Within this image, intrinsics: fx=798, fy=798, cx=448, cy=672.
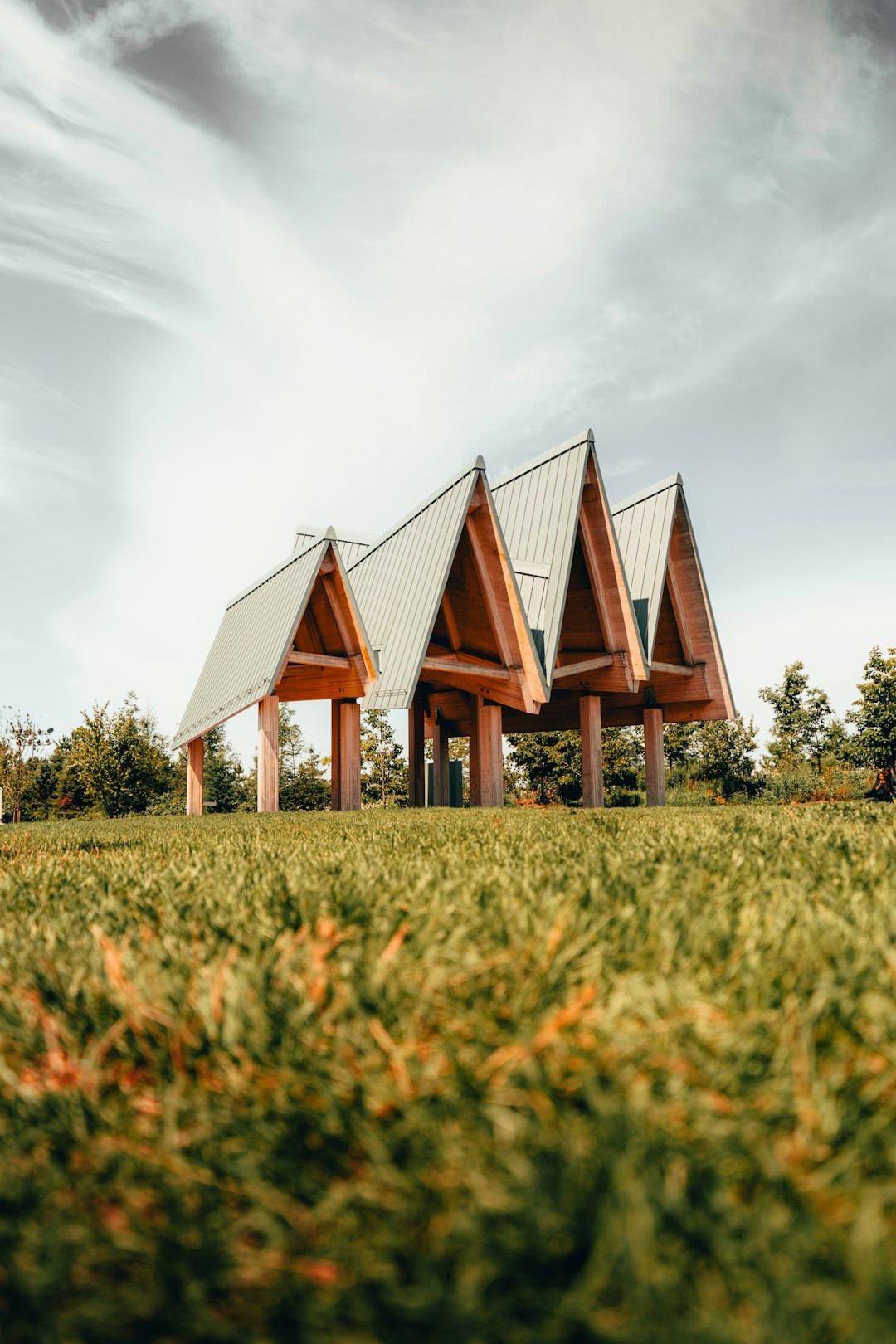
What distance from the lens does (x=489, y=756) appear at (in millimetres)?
21984

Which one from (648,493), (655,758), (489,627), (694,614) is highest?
(648,493)

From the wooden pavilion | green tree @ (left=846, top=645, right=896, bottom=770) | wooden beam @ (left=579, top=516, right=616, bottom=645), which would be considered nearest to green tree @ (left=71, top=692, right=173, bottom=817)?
the wooden pavilion

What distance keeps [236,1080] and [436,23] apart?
1040 centimetres

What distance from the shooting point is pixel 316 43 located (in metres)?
9.13

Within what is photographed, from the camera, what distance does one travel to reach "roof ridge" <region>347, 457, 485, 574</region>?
19.6 meters

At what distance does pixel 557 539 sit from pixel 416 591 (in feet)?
14.7

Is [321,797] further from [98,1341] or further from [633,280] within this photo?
[98,1341]

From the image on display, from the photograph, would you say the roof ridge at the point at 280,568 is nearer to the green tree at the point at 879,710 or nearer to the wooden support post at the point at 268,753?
the wooden support post at the point at 268,753

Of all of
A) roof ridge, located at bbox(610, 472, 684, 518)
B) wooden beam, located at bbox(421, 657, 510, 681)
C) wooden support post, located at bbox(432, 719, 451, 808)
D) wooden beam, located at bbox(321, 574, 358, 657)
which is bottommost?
wooden support post, located at bbox(432, 719, 451, 808)

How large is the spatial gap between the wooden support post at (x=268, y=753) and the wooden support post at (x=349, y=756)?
1797mm

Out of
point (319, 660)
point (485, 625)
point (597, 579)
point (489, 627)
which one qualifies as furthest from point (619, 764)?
point (319, 660)

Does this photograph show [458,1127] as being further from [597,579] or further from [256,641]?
[597,579]

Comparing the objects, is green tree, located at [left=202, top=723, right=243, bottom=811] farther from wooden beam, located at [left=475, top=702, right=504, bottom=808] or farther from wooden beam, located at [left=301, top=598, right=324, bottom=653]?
wooden beam, located at [left=475, top=702, right=504, bottom=808]

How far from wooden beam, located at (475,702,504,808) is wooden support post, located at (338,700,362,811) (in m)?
3.37
